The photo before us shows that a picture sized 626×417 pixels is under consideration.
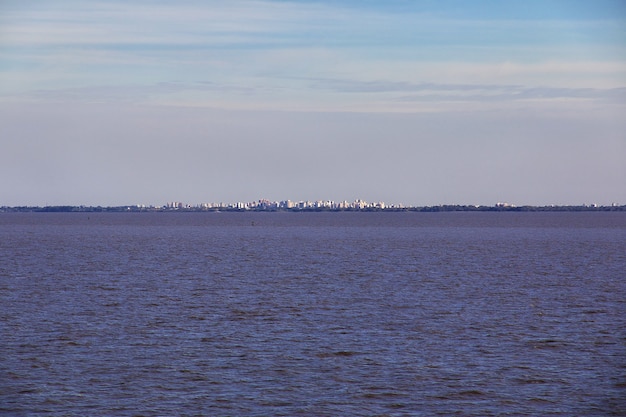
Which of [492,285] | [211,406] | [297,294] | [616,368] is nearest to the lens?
[211,406]

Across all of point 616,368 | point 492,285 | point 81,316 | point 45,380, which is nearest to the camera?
point 45,380

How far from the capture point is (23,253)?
81688 mm

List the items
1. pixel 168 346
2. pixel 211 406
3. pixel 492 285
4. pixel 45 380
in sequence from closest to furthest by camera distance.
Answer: pixel 211 406 → pixel 45 380 → pixel 168 346 → pixel 492 285

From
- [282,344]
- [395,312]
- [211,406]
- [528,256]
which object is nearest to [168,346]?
[282,344]

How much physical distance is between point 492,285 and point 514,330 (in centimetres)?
1769

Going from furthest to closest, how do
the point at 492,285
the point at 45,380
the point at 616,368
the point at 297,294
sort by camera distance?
the point at 492,285 < the point at 297,294 < the point at 616,368 < the point at 45,380

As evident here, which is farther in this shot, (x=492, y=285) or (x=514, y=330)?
(x=492, y=285)

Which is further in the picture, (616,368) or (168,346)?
(168,346)

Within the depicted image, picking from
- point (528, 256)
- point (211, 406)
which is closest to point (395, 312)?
point (211, 406)

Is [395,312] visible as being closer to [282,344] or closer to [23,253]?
[282,344]

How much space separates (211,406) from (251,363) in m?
4.34

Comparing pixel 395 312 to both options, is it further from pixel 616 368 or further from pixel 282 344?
pixel 616 368

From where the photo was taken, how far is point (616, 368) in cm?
2611

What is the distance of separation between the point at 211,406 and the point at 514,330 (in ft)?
48.5
